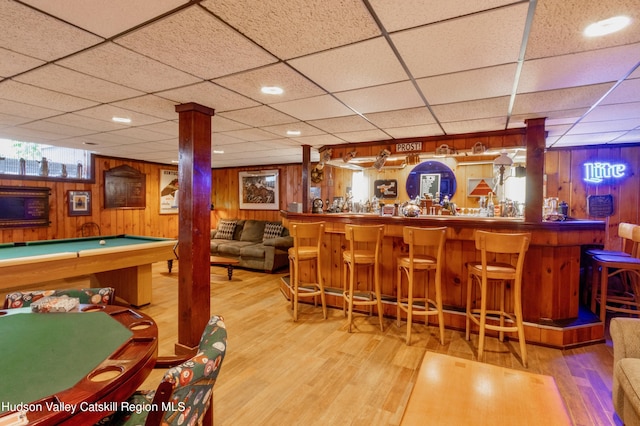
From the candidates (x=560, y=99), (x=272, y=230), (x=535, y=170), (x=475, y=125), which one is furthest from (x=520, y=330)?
(x=272, y=230)

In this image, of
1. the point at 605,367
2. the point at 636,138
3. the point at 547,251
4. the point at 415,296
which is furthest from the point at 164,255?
Answer: the point at 636,138

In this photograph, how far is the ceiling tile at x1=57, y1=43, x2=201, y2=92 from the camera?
77.2 inches

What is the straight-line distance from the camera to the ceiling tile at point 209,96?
8.41ft

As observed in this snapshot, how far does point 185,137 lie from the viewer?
2.96 meters

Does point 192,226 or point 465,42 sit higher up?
point 465,42

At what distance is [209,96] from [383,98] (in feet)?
5.03

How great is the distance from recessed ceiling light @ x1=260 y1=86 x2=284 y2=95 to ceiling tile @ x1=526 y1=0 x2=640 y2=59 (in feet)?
5.63

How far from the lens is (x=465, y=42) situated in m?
1.78

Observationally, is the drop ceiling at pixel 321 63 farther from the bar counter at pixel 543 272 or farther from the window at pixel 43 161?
the window at pixel 43 161

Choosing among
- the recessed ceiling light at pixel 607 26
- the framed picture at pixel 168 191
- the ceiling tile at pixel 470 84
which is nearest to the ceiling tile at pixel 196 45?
the ceiling tile at pixel 470 84

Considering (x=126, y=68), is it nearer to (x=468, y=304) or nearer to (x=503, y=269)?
(x=503, y=269)

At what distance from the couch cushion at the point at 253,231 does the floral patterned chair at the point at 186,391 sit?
6.13 m

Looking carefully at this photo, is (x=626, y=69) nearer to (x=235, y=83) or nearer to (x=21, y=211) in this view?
(x=235, y=83)

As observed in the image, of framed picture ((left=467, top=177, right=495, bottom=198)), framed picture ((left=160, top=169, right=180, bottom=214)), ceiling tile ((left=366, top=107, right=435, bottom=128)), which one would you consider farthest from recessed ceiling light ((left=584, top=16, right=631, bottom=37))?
framed picture ((left=160, top=169, right=180, bottom=214))
